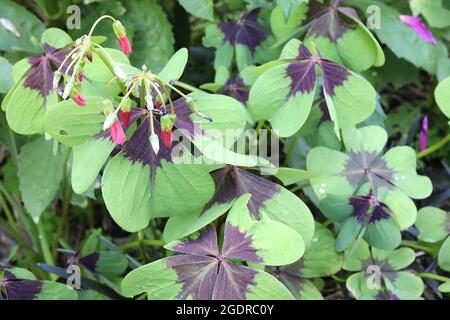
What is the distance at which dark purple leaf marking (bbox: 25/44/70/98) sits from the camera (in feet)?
3.27

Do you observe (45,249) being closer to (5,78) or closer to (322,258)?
(5,78)

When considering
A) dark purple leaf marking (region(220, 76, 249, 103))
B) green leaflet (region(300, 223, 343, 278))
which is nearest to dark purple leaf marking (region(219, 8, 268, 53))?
dark purple leaf marking (region(220, 76, 249, 103))

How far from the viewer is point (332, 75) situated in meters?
1.04

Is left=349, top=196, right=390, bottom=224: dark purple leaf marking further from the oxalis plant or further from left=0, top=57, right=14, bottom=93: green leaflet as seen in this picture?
left=0, top=57, right=14, bottom=93: green leaflet

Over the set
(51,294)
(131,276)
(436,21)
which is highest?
(436,21)

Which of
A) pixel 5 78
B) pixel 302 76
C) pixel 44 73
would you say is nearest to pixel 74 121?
pixel 44 73

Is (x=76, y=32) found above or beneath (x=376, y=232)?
above

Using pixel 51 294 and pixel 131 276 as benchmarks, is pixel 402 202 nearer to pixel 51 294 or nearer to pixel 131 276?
pixel 131 276

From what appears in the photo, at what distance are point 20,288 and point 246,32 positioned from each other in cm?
73

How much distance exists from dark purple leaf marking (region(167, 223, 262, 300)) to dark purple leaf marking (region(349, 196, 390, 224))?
0.82ft

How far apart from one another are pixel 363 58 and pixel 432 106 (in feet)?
2.16

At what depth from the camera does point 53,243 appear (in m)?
1.38

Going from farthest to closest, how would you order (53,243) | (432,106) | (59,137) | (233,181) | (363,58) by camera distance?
(432,106) < (53,243) < (363,58) < (233,181) < (59,137)

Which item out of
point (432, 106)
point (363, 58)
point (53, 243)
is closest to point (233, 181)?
point (363, 58)
